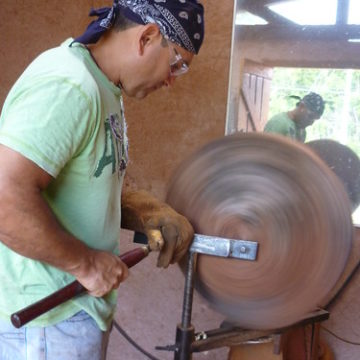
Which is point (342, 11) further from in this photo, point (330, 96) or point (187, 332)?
point (187, 332)

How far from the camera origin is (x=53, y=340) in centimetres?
120

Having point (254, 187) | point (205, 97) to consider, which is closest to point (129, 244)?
point (205, 97)

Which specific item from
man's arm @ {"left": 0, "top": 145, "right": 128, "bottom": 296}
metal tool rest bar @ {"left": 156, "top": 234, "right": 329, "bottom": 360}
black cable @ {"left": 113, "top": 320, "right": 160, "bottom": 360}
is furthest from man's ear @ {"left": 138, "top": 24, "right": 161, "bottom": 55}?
black cable @ {"left": 113, "top": 320, "right": 160, "bottom": 360}

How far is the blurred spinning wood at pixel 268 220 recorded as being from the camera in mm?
1510

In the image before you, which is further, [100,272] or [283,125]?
[283,125]

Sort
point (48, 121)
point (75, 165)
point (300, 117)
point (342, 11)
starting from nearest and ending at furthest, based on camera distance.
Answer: point (48, 121) → point (75, 165) → point (342, 11) → point (300, 117)

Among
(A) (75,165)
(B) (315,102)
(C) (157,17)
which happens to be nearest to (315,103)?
(B) (315,102)

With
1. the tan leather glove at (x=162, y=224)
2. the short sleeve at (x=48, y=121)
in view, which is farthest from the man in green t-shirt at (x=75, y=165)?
the tan leather glove at (x=162, y=224)

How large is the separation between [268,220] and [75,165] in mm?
663

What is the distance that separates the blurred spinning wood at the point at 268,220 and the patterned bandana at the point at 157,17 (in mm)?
436

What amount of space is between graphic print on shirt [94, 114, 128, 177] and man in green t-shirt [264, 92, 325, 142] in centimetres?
122

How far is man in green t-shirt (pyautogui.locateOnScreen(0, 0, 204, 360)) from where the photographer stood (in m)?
1.00

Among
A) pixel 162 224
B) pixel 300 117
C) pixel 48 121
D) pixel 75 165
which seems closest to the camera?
pixel 48 121

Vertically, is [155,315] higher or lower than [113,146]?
lower
